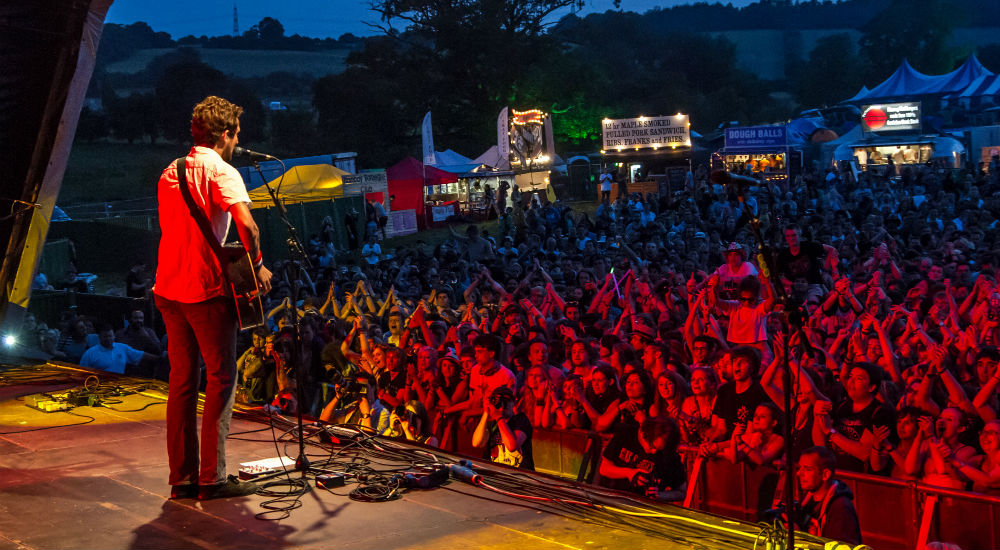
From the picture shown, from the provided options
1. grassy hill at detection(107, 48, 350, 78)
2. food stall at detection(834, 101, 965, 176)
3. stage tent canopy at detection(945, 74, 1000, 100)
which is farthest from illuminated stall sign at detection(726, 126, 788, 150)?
grassy hill at detection(107, 48, 350, 78)

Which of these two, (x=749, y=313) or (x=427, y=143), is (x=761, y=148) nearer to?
(x=427, y=143)

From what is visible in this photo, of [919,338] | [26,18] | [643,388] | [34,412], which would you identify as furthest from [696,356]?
[26,18]

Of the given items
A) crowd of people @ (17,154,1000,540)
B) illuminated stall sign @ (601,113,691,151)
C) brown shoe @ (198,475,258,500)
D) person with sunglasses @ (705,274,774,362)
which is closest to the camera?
brown shoe @ (198,475,258,500)

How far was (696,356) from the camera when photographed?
658cm

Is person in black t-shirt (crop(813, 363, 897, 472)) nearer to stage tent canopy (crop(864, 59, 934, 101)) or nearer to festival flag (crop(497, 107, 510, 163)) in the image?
festival flag (crop(497, 107, 510, 163))

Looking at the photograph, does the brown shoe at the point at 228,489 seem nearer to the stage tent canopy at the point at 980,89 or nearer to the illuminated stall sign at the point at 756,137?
the illuminated stall sign at the point at 756,137

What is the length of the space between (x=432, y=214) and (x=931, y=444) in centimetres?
2209

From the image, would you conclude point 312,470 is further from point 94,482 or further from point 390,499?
point 94,482

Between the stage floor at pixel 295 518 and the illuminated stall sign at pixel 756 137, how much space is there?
23.3 metres

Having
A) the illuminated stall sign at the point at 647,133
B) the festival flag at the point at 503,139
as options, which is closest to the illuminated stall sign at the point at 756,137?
the illuminated stall sign at the point at 647,133

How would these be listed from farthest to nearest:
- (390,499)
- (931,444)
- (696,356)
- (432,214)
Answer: (432,214) → (696,356) → (931,444) → (390,499)

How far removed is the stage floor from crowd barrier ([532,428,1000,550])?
4.51 feet

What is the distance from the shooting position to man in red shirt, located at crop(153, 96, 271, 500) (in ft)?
11.2

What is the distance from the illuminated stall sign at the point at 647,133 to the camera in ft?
102
